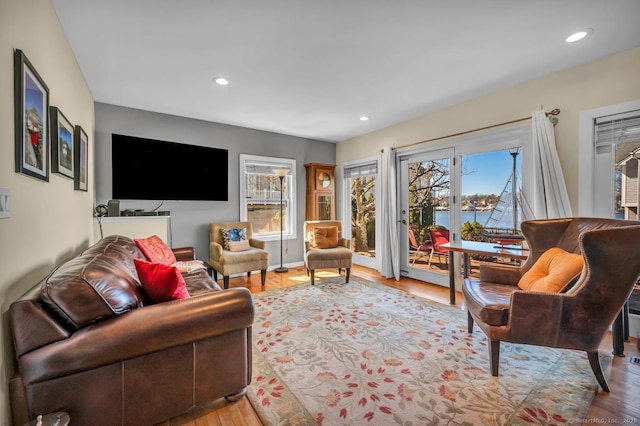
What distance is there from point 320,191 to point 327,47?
2.93 metres

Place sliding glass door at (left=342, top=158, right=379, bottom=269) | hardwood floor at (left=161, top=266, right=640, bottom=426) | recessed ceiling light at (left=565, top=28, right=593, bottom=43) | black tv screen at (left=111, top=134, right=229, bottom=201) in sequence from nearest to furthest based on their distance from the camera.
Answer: hardwood floor at (left=161, top=266, right=640, bottom=426) < recessed ceiling light at (left=565, top=28, right=593, bottom=43) < black tv screen at (left=111, top=134, right=229, bottom=201) < sliding glass door at (left=342, top=158, right=379, bottom=269)

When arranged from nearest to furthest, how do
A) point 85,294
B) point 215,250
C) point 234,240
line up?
1. point 85,294
2. point 215,250
3. point 234,240

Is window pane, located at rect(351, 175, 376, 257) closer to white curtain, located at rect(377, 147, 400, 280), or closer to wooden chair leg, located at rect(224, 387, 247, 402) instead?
white curtain, located at rect(377, 147, 400, 280)

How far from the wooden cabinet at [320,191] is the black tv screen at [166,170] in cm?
149

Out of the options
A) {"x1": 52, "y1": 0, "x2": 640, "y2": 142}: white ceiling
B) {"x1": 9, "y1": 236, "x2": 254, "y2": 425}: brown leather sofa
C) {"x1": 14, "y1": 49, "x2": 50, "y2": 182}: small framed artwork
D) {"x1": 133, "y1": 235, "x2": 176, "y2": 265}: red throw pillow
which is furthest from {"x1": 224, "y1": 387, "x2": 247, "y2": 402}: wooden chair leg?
{"x1": 52, "y1": 0, "x2": 640, "y2": 142}: white ceiling

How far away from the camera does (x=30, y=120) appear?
1345 mm

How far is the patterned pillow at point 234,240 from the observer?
3898 millimetres

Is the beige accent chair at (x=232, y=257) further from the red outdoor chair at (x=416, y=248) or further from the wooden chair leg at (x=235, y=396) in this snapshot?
the red outdoor chair at (x=416, y=248)

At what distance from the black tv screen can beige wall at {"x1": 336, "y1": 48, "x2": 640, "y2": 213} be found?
3.32 meters

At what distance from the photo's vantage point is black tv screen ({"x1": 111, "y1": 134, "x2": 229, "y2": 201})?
11.3 ft

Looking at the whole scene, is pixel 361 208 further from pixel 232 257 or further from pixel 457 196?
pixel 232 257

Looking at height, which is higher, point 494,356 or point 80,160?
point 80,160

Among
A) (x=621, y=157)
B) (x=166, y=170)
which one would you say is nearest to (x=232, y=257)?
(x=166, y=170)

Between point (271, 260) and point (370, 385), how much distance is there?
10.7ft
